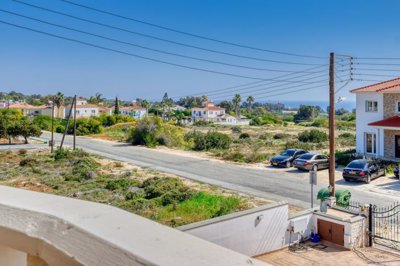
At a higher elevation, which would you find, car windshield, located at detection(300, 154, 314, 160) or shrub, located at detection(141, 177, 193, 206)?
car windshield, located at detection(300, 154, 314, 160)

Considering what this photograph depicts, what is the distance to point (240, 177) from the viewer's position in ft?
85.8

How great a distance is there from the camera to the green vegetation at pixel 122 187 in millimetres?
17578

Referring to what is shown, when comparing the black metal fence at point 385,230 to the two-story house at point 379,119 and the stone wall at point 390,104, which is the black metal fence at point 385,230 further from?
the stone wall at point 390,104

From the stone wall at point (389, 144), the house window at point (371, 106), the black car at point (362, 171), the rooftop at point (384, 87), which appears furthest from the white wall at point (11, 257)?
the house window at point (371, 106)

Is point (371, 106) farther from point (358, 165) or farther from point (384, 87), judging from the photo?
point (358, 165)

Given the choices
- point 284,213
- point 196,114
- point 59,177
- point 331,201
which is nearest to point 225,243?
point 284,213

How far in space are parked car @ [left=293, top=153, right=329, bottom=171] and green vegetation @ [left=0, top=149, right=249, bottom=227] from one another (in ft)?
28.0

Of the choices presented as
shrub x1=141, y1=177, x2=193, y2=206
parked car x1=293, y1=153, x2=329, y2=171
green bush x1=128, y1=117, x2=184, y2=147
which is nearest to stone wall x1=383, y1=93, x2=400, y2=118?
parked car x1=293, y1=153, x2=329, y2=171

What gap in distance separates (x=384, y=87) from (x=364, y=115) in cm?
262

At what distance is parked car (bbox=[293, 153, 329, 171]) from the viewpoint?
1087 inches

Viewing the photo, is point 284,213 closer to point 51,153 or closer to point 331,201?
point 331,201

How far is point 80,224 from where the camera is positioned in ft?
4.70

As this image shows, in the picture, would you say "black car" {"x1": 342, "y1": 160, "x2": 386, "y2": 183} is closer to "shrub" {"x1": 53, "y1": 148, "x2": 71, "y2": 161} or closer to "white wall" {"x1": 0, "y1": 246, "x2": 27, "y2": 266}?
"shrub" {"x1": 53, "y1": 148, "x2": 71, "y2": 161}

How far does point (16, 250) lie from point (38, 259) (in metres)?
0.15
